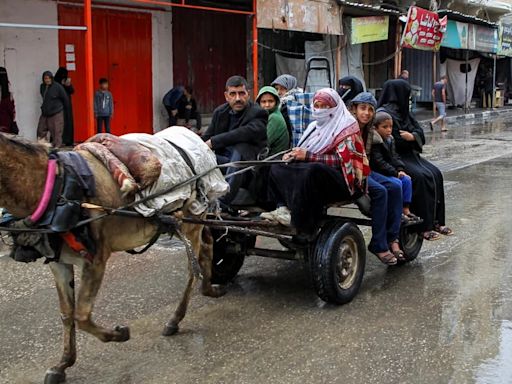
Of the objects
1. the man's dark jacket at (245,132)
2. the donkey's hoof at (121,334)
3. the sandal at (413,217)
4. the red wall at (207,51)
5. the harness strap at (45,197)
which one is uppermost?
the red wall at (207,51)

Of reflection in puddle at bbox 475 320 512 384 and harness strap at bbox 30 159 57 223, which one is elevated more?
harness strap at bbox 30 159 57 223

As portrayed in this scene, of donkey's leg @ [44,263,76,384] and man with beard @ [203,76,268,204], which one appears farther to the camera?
man with beard @ [203,76,268,204]

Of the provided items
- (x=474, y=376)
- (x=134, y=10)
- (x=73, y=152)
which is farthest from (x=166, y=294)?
(x=134, y=10)

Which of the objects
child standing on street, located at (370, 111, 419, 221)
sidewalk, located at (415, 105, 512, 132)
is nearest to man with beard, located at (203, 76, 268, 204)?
child standing on street, located at (370, 111, 419, 221)

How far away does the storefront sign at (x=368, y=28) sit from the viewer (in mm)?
19453

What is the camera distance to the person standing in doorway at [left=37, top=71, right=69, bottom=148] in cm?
1284

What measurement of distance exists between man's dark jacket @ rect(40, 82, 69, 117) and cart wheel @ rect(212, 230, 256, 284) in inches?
324

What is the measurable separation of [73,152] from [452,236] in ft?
16.0

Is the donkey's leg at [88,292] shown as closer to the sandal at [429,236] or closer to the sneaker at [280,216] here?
the sneaker at [280,216]

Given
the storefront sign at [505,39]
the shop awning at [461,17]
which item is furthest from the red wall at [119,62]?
the storefront sign at [505,39]

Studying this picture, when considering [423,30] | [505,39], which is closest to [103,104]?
[423,30]

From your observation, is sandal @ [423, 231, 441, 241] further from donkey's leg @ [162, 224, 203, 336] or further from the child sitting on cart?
donkey's leg @ [162, 224, 203, 336]

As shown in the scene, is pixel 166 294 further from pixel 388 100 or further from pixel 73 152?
pixel 388 100

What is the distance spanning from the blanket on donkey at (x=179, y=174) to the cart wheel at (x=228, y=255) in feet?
2.53
